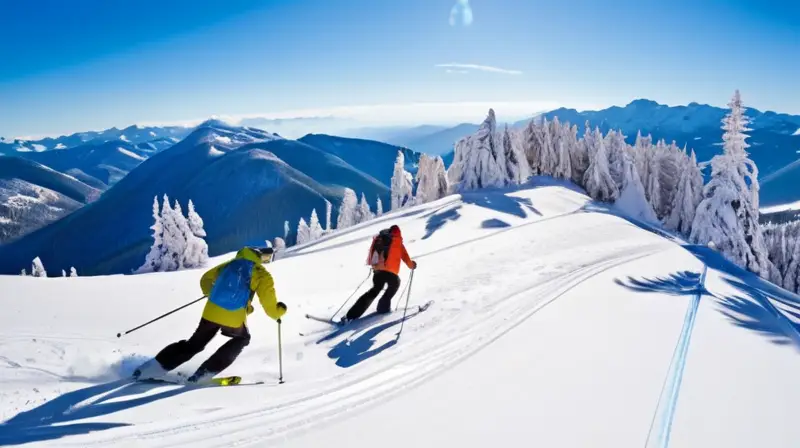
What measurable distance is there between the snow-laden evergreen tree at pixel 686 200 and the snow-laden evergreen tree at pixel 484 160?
1959 cm

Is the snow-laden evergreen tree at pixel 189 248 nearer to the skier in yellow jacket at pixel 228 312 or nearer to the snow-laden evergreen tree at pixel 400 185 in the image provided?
the skier in yellow jacket at pixel 228 312

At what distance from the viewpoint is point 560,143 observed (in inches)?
2095

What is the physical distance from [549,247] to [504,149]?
1308 inches

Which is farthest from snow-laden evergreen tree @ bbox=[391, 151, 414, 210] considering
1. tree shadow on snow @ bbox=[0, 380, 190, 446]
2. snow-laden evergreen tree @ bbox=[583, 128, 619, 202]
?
tree shadow on snow @ bbox=[0, 380, 190, 446]

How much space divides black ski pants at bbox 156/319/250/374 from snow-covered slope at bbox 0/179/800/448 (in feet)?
1.20

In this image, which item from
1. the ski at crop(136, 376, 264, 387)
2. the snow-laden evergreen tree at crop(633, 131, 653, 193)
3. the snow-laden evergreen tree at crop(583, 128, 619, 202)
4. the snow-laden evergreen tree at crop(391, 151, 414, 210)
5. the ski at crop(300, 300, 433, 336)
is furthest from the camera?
the snow-laden evergreen tree at crop(391, 151, 414, 210)

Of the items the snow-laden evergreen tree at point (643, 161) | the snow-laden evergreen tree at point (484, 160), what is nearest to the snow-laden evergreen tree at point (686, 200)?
the snow-laden evergreen tree at point (643, 161)

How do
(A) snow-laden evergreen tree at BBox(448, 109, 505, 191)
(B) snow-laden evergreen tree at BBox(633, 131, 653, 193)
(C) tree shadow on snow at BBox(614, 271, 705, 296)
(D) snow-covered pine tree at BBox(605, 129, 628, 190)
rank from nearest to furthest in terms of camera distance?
(C) tree shadow on snow at BBox(614, 271, 705, 296) → (A) snow-laden evergreen tree at BBox(448, 109, 505, 191) → (D) snow-covered pine tree at BBox(605, 129, 628, 190) → (B) snow-laden evergreen tree at BBox(633, 131, 653, 193)

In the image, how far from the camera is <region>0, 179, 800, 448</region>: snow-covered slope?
4398 millimetres

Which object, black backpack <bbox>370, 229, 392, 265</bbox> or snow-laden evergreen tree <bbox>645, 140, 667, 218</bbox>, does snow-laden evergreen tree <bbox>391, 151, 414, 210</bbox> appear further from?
black backpack <bbox>370, 229, 392, 265</bbox>

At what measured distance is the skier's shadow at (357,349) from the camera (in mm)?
6556

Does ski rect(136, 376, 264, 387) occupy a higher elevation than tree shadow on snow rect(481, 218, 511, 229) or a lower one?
higher

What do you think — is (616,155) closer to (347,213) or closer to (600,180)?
(600,180)

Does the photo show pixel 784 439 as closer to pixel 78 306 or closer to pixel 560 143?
pixel 78 306
